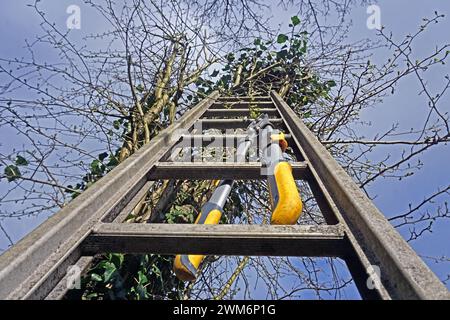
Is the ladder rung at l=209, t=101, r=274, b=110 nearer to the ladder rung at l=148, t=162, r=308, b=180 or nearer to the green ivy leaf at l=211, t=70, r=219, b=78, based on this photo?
the green ivy leaf at l=211, t=70, r=219, b=78

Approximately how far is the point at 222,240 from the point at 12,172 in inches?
72.4

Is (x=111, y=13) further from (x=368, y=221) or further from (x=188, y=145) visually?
(x=368, y=221)

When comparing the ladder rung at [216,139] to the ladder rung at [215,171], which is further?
the ladder rung at [216,139]

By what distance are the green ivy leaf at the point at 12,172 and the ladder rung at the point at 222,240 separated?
1.52 meters

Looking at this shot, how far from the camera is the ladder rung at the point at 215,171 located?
5.24ft

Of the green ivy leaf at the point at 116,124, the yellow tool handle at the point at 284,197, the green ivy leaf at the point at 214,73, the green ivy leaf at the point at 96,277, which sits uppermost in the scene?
the green ivy leaf at the point at 214,73

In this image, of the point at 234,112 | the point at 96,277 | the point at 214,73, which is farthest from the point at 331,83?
the point at 96,277

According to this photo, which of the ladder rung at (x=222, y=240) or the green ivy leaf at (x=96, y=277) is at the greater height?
the ladder rung at (x=222, y=240)

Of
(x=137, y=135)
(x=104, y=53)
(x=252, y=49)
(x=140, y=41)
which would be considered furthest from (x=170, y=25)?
(x=252, y=49)

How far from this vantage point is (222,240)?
0.95 meters

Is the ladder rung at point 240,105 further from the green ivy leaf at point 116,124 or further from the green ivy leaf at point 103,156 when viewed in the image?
the green ivy leaf at point 103,156

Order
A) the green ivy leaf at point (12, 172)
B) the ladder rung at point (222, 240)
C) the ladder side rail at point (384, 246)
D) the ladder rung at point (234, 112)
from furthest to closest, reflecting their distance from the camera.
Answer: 1. the ladder rung at point (234, 112)
2. the green ivy leaf at point (12, 172)
3. the ladder rung at point (222, 240)
4. the ladder side rail at point (384, 246)

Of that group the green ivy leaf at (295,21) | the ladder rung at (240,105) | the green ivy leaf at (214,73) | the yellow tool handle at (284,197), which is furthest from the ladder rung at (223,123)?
the green ivy leaf at (295,21)

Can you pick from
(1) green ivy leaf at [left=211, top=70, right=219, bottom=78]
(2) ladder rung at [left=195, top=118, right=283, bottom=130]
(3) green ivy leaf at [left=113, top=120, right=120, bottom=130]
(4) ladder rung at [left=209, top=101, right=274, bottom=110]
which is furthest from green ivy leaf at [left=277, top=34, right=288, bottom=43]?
(3) green ivy leaf at [left=113, top=120, right=120, bottom=130]
